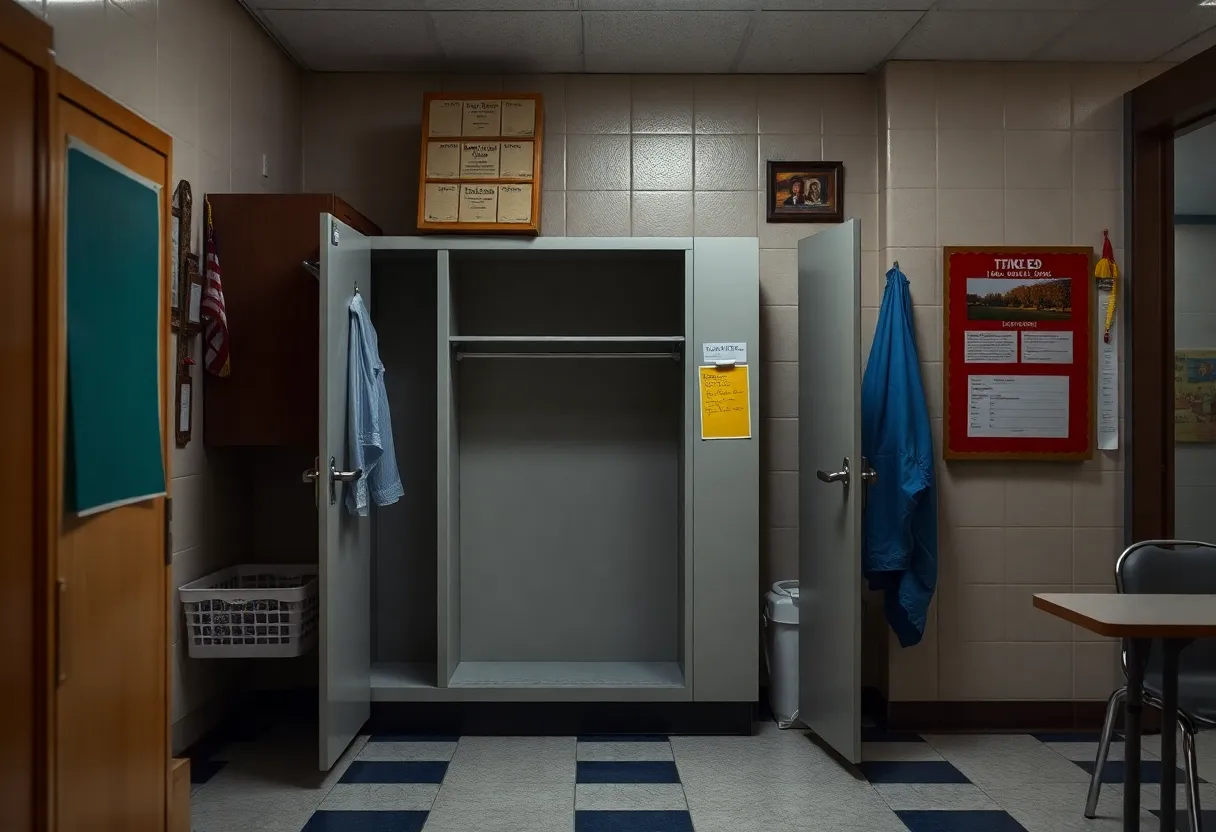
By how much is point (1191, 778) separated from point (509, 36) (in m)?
3.29

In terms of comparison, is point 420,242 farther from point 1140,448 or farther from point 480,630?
point 1140,448

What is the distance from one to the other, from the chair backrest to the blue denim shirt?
7.73ft

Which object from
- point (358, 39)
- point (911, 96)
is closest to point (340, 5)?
point (358, 39)

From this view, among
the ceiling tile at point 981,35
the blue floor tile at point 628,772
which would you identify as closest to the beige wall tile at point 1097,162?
the ceiling tile at point 981,35

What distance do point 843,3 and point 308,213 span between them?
2.01m

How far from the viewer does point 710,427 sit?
3.57 m

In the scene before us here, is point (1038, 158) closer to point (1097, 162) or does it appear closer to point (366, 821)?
point (1097, 162)

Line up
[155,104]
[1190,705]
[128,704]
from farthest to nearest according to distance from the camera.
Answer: [155,104] → [1190,705] → [128,704]

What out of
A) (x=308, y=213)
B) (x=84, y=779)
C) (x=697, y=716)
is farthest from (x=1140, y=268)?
(x=84, y=779)

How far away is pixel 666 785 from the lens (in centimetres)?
309

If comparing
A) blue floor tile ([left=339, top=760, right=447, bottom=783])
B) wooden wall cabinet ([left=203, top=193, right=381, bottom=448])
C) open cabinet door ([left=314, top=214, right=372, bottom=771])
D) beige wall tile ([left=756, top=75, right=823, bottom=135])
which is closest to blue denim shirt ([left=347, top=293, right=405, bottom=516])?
open cabinet door ([left=314, top=214, right=372, bottom=771])

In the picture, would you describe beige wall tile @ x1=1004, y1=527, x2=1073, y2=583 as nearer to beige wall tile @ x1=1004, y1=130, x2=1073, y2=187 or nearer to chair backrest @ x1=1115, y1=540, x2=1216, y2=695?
chair backrest @ x1=1115, y1=540, x2=1216, y2=695

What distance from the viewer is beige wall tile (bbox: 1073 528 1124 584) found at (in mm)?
3801

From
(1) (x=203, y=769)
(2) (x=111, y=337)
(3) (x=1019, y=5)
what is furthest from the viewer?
(3) (x=1019, y=5)
